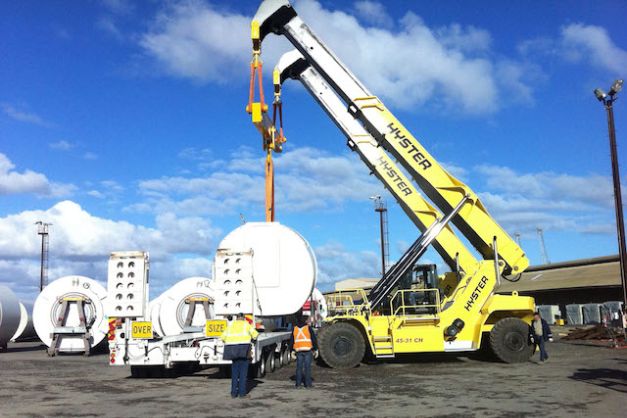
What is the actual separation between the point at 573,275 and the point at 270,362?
127 ft

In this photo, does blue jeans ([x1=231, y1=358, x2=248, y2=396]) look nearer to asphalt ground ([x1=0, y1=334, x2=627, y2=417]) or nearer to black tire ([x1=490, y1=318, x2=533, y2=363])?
asphalt ground ([x1=0, y1=334, x2=627, y2=417])

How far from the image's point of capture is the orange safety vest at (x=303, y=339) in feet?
40.9

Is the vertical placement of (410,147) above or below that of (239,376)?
above

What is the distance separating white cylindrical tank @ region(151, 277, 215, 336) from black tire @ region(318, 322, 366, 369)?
670 centimetres

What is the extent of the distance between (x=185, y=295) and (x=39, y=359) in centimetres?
600

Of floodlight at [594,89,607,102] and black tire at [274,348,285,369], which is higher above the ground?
floodlight at [594,89,607,102]

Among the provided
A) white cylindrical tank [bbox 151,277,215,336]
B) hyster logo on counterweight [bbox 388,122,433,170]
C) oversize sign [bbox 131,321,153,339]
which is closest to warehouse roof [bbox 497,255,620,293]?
hyster logo on counterweight [bbox 388,122,433,170]

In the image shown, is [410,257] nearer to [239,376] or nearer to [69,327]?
[239,376]

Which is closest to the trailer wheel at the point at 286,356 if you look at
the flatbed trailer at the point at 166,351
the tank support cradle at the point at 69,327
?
the flatbed trailer at the point at 166,351

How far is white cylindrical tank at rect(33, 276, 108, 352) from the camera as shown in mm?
23906

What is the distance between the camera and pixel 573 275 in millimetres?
47375

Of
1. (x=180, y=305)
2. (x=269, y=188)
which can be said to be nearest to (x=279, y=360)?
(x=269, y=188)

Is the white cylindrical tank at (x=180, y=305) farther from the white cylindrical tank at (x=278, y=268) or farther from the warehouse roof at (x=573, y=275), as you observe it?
the warehouse roof at (x=573, y=275)

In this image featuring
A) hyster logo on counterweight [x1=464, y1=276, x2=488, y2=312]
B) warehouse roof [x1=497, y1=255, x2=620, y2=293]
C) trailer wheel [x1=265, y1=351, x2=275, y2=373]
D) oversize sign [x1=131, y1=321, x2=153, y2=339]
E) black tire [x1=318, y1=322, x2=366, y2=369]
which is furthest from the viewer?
warehouse roof [x1=497, y1=255, x2=620, y2=293]
